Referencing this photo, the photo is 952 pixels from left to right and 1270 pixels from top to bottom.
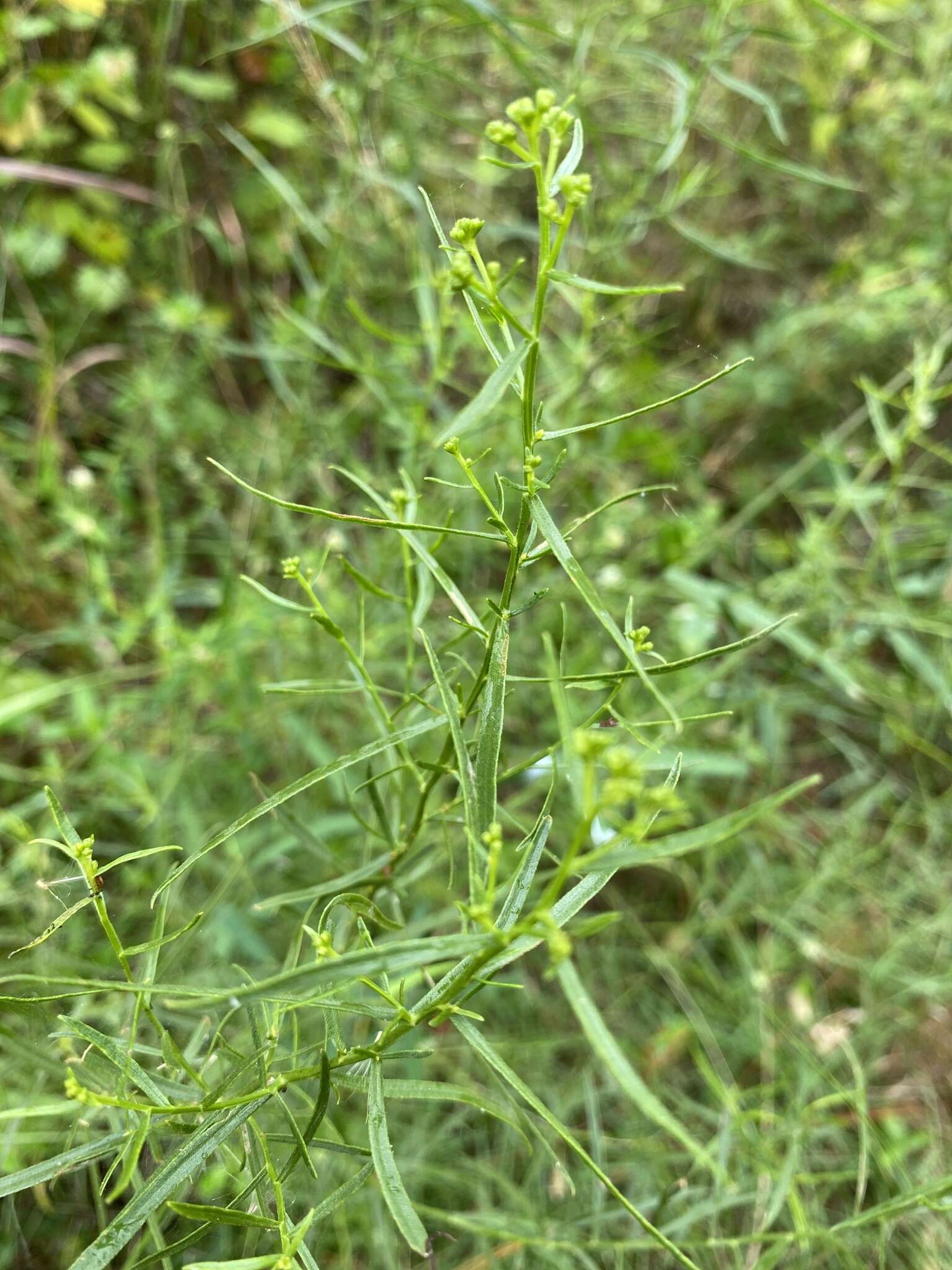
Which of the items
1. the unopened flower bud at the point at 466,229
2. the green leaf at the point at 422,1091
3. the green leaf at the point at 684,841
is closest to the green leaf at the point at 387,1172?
the green leaf at the point at 422,1091

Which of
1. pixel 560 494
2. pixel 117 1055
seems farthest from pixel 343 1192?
pixel 560 494

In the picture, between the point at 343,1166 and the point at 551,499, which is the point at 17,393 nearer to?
the point at 551,499

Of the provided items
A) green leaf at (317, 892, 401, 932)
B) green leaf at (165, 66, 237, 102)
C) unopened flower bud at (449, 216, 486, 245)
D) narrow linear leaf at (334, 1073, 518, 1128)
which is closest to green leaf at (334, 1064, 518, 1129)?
narrow linear leaf at (334, 1073, 518, 1128)

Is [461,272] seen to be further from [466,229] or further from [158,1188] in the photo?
[158,1188]

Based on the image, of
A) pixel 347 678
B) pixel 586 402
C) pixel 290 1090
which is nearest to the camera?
pixel 290 1090

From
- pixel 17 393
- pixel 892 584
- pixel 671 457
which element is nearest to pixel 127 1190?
pixel 892 584

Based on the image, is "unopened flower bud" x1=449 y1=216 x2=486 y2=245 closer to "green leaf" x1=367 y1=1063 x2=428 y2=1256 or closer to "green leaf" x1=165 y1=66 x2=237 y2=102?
"green leaf" x1=367 y1=1063 x2=428 y2=1256
